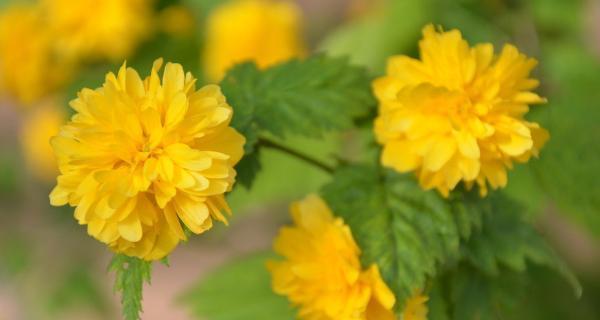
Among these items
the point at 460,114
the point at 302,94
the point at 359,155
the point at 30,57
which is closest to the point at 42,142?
the point at 30,57

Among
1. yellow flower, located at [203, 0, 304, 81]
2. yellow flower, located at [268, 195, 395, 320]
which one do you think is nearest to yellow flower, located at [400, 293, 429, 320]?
yellow flower, located at [268, 195, 395, 320]

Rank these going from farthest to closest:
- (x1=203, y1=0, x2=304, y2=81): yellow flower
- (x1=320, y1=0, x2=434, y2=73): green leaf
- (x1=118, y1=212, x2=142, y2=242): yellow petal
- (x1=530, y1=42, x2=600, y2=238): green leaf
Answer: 1. (x1=203, y1=0, x2=304, y2=81): yellow flower
2. (x1=320, y1=0, x2=434, y2=73): green leaf
3. (x1=530, y1=42, x2=600, y2=238): green leaf
4. (x1=118, y1=212, x2=142, y2=242): yellow petal

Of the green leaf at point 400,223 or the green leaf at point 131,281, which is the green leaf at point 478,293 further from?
the green leaf at point 131,281

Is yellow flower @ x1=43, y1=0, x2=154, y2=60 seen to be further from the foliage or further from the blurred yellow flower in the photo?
the foliage

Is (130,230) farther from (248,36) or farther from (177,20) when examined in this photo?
(177,20)

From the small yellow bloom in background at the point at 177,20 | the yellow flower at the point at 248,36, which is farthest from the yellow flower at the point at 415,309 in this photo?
the small yellow bloom in background at the point at 177,20

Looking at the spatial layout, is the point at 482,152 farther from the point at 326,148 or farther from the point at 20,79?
the point at 20,79
